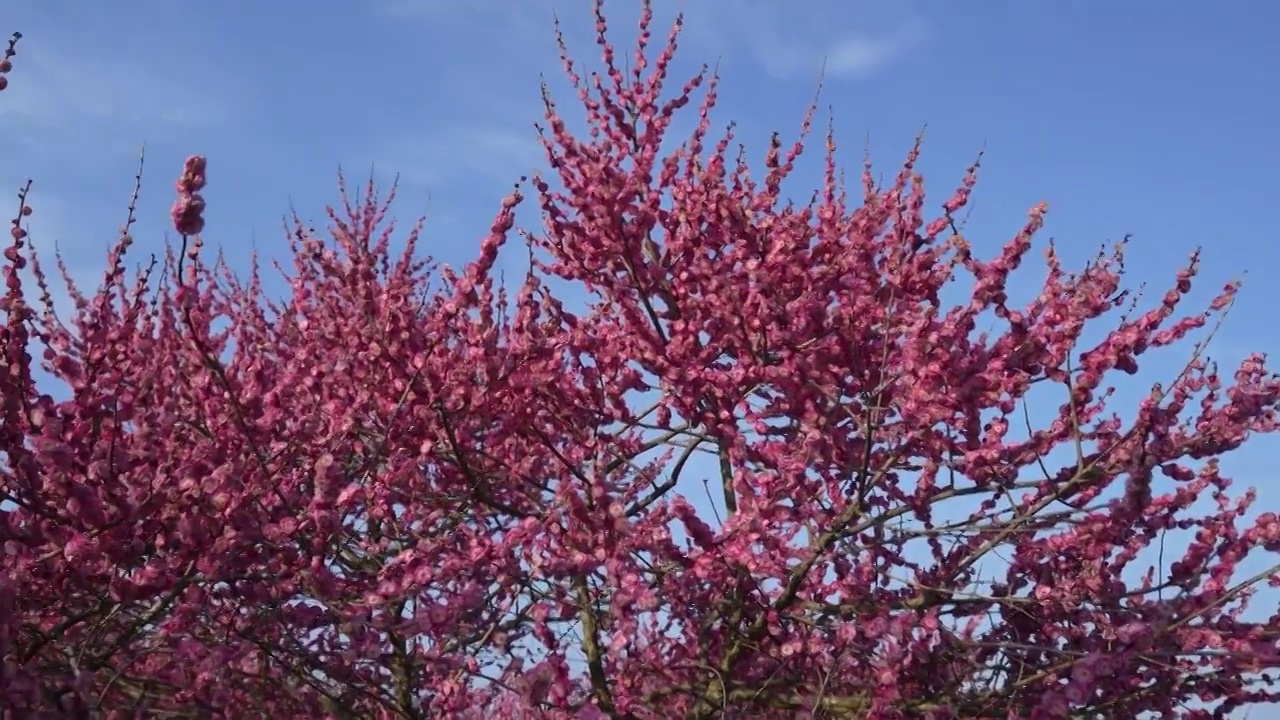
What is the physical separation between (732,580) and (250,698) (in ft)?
7.49

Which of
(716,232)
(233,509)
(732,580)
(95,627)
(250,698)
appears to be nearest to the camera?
(95,627)

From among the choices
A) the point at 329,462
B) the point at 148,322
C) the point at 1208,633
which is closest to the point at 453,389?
the point at 329,462

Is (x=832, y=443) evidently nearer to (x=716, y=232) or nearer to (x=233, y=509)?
(x=716, y=232)

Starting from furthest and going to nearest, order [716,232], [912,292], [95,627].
→ [716,232], [912,292], [95,627]

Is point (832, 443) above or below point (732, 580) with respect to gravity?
above

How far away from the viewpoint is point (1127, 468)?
15.3ft

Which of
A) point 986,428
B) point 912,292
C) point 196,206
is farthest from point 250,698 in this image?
point 912,292

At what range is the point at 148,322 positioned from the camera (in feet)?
14.9

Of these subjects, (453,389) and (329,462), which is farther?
(453,389)

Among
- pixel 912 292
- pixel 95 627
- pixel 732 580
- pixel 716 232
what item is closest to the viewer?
pixel 95 627

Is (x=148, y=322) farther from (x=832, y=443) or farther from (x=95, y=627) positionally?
(x=832, y=443)

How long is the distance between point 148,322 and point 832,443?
3.19 metres

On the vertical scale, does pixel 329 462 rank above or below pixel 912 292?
below

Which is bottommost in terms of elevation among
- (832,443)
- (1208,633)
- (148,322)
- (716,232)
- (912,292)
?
(1208,633)
